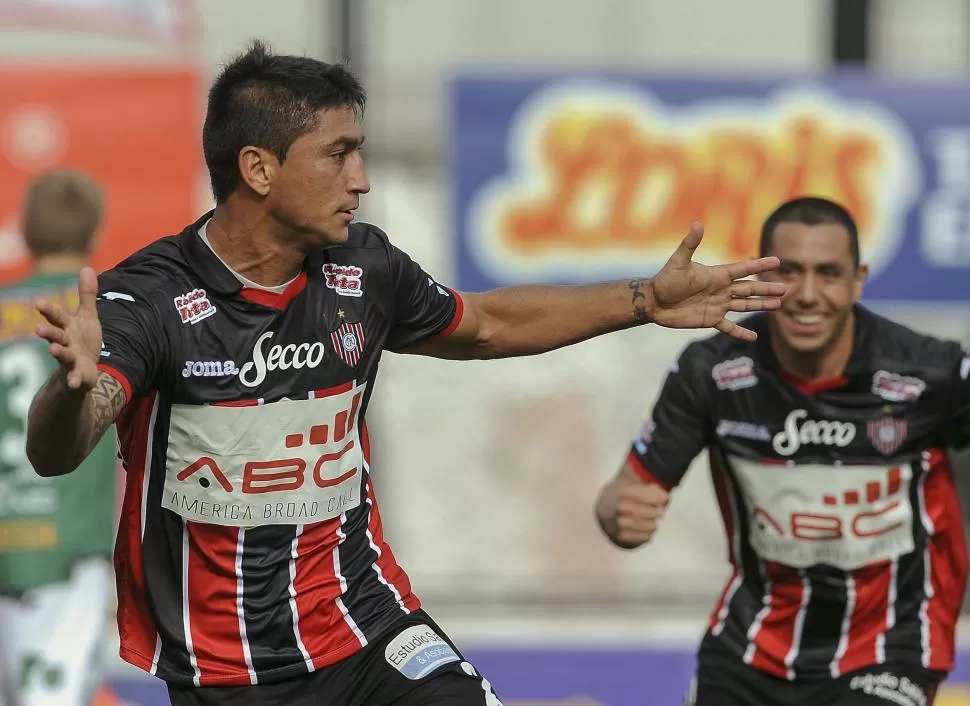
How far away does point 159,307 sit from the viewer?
3604 mm

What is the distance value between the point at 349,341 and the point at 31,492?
249 centimetres

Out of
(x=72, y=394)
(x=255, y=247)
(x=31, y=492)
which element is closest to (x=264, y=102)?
(x=255, y=247)

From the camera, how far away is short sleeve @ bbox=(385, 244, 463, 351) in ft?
13.0

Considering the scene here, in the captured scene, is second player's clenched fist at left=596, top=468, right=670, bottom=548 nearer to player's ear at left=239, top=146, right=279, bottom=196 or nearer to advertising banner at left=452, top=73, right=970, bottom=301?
player's ear at left=239, top=146, right=279, bottom=196

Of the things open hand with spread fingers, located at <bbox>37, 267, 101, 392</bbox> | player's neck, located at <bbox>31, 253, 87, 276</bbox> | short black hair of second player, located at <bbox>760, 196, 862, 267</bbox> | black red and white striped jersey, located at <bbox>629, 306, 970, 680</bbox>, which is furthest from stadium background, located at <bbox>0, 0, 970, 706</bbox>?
open hand with spread fingers, located at <bbox>37, 267, 101, 392</bbox>

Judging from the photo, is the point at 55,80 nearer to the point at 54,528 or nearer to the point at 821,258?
the point at 54,528

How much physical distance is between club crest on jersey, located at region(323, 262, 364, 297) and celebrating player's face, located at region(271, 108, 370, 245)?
151mm

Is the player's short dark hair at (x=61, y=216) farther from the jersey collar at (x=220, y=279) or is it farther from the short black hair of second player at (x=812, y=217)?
the short black hair of second player at (x=812, y=217)

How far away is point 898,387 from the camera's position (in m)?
4.54

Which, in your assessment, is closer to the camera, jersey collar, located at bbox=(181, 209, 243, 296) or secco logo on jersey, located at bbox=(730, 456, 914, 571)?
jersey collar, located at bbox=(181, 209, 243, 296)

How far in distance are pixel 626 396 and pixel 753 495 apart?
5.76 metres

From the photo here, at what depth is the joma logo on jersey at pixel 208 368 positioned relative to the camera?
3.60 meters

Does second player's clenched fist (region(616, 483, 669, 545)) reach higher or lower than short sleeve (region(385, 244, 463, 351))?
lower

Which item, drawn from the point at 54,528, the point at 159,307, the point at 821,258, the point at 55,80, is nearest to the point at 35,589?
the point at 54,528
